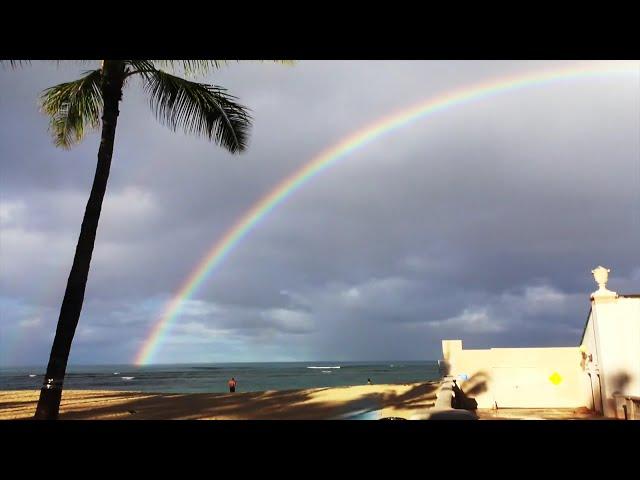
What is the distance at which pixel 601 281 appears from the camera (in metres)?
10.5

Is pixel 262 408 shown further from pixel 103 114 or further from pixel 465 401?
pixel 103 114

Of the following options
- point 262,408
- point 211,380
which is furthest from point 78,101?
point 211,380

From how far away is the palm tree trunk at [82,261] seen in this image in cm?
702

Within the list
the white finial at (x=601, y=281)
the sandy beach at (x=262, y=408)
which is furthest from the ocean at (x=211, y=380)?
the white finial at (x=601, y=281)

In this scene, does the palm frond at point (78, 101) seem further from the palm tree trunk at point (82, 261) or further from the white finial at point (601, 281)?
the white finial at point (601, 281)

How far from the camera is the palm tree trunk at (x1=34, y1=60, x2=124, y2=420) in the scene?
7.02 m

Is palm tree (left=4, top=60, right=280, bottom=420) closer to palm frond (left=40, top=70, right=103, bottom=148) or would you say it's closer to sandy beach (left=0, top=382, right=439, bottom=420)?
palm frond (left=40, top=70, right=103, bottom=148)

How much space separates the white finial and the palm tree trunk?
957 centimetres

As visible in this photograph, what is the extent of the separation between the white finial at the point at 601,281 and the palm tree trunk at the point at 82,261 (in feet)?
31.4

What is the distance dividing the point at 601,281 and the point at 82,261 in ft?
32.5
